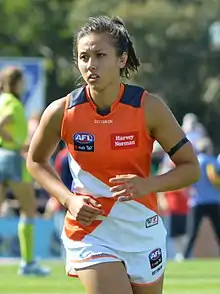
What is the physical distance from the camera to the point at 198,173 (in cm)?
657

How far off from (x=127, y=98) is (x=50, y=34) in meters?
50.3

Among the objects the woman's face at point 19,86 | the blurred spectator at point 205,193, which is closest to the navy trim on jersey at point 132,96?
the woman's face at point 19,86

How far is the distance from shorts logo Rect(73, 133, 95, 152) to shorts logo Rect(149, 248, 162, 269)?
0.67 metres

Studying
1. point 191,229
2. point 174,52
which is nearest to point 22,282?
point 191,229

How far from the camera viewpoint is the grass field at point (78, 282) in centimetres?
1149

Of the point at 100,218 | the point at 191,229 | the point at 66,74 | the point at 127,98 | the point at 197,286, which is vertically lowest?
the point at 66,74

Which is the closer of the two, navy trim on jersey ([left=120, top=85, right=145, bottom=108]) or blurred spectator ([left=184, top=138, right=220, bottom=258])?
navy trim on jersey ([left=120, top=85, right=145, bottom=108])

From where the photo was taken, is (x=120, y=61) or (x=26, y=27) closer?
(x=120, y=61)

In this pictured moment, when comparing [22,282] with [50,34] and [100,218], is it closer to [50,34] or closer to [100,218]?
[100,218]

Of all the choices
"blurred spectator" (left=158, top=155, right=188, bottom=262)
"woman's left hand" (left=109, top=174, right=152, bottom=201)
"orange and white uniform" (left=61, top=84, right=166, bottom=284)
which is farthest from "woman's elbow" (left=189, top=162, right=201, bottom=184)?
"blurred spectator" (left=158, top=155, right=188, bottom=262)

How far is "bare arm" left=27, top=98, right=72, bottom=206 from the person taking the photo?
6598mm

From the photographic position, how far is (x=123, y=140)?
6457 mm

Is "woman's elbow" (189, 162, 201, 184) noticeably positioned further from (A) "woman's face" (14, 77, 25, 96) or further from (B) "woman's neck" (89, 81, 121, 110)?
(A) "woman's face" (14, 77, 25, 96)

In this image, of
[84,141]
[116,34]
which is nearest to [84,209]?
[84,141]
